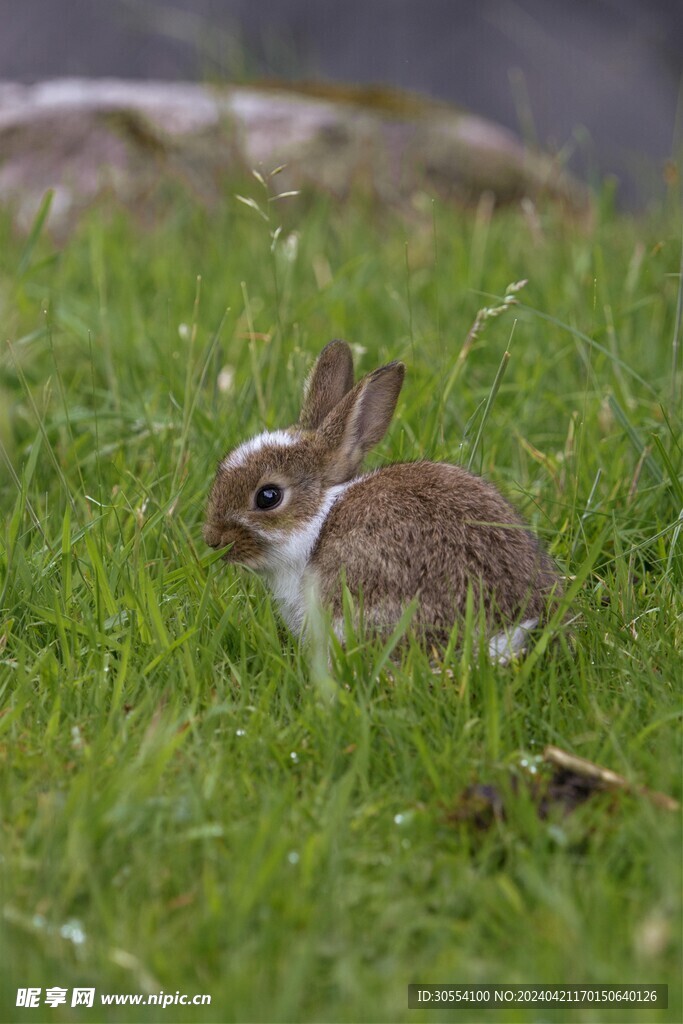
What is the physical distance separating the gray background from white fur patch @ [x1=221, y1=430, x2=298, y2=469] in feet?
27.9

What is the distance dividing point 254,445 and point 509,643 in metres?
1.50

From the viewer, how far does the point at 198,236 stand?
8125 millimetres

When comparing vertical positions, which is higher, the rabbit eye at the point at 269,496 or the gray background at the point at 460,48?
the gray background at the point at 460,48

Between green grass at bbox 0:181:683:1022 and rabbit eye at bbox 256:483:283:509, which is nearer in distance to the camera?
green grass at bbox 0:181:683:1022

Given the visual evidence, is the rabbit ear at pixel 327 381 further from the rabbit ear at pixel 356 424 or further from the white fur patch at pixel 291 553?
the white fur patch at pixel 291 553

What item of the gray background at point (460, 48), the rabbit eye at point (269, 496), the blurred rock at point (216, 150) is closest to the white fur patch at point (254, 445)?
the rabbit eye at point (269, 496)

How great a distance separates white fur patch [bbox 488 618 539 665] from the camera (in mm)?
3641

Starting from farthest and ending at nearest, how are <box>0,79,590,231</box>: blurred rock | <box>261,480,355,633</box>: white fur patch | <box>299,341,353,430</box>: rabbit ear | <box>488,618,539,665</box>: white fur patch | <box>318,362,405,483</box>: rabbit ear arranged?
<box>0,79,590,231</box>: blurred rock
<box>299,341,353,430</box>: rabbit ear
<box>318,362,405,483</box>: rabbit ear
<box>261,480,355,633</box>: white fur patch
<box>488,618,539,665</box>: white fur patch

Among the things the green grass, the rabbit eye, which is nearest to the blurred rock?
the green grass

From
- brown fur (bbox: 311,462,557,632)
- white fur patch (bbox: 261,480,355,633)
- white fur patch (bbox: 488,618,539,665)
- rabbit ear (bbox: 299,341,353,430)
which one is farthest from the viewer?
rabbit ear (bbox: 299,341,353,430)

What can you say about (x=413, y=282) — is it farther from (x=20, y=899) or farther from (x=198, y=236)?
(x=20, y=899)

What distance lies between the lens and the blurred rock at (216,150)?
29.4 feet

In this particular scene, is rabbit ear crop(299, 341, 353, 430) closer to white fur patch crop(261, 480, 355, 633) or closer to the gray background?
white fur patch crop(261, 480, 355, 633)

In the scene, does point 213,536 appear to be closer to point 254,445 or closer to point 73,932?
point 254,445
